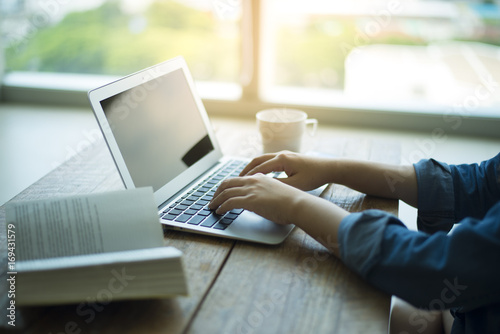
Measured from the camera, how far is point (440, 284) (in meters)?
0.65

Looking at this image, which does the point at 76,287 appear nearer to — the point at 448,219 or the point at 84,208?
the point at 84,208

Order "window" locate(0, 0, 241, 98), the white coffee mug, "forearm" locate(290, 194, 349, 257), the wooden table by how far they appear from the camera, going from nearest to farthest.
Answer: the wooden table, "forearm" locate(290, 194, 349, 257), the white coffee mug, "window" locate(0, 0, 241, 98)

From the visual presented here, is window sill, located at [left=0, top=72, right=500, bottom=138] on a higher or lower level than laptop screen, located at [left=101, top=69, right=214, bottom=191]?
lower

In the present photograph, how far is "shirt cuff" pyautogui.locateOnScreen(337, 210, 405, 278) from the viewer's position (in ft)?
2.22

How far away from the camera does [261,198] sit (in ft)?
2.68

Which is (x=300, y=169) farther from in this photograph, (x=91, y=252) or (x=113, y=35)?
(x=113, y=35)

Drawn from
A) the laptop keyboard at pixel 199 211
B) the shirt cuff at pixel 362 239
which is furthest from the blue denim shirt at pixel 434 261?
the laptop keyboard at pixel 199 211

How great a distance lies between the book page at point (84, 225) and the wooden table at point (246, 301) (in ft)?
0.25

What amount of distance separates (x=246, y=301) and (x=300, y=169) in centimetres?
37

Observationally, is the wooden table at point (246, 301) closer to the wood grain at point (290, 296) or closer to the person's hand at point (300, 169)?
the wood grain at point (290, 296)

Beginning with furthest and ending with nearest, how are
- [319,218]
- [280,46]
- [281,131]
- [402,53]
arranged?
[402,53]
[280,46]
[281,131]
[319,218]

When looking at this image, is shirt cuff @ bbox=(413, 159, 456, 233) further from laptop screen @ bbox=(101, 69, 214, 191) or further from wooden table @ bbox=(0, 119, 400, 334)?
laptop screen @ bbox=(101, 69, 214, 191)

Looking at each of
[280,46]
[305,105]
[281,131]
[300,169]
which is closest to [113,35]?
[280,46]

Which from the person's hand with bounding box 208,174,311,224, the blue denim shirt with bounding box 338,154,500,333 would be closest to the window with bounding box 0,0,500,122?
the person's hand with bounding box 208,174,311,224
